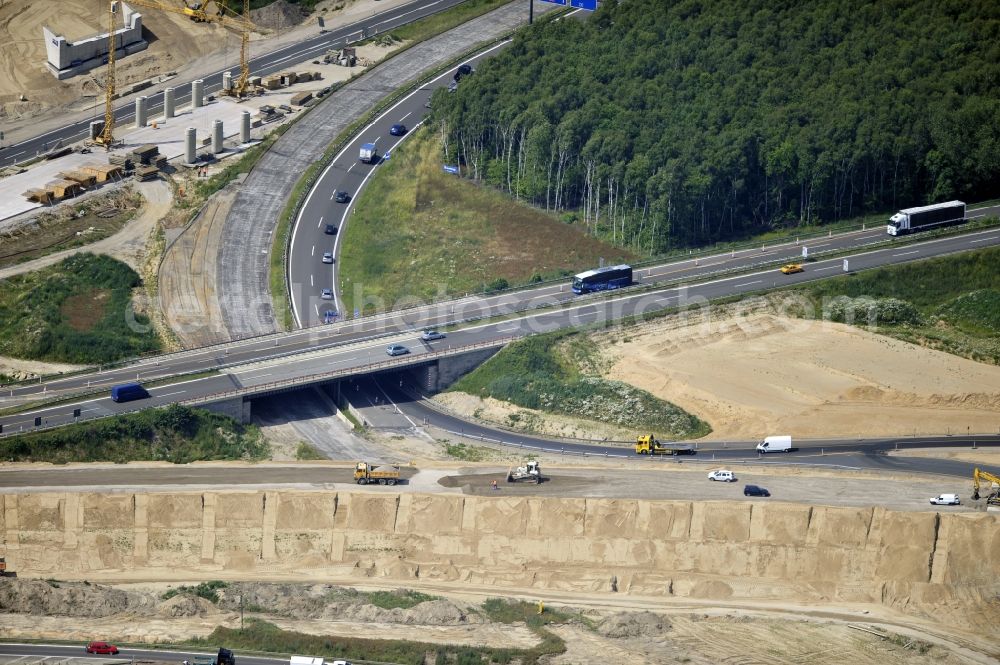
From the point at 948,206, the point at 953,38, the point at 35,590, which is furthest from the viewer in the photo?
the point at 953,38

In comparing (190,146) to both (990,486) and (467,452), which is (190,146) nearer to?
(467,452)

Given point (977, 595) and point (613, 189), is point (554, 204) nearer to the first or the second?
point (613, 189)

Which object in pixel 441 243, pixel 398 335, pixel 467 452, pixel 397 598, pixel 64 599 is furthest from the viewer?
pixel 441 243

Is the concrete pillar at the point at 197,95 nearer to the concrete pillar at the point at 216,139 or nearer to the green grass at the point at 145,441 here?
the concrete pillar at the point at 216,139

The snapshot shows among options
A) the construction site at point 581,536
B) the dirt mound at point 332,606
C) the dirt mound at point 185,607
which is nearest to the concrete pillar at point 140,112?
the construction site at point 581,536

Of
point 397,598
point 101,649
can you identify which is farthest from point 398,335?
point 101,649

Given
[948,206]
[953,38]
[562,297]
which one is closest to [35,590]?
[562,297]

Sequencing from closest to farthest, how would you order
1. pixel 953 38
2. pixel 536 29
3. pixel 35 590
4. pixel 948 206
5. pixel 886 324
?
pixel 35 590 < pixel 886 324 < pixel 948 206 < pixel 953 38 < pixel 536 29
